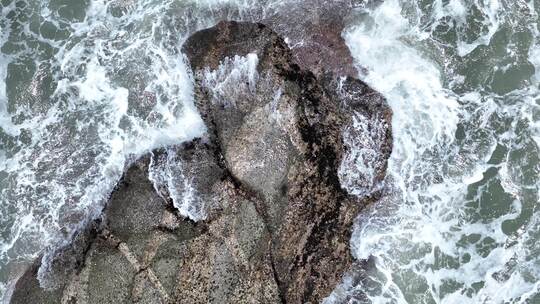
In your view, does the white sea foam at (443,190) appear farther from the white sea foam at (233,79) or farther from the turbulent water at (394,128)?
the white sea foam at (233,79)

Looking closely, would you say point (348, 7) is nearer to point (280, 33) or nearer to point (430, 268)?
point (280, 33)

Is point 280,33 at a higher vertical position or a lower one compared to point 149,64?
higher

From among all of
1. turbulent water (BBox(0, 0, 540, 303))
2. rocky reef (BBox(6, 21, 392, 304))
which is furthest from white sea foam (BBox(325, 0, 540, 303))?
rocky reef (BBox(6, 21, 392, 304))

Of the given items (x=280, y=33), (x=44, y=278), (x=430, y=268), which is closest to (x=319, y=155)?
(x=280, y=33)

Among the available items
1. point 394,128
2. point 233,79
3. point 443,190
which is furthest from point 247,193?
point 443,190

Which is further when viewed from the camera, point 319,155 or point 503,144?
point 503,144

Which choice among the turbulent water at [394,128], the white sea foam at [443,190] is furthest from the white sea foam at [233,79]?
the white sea foam at [443,190]

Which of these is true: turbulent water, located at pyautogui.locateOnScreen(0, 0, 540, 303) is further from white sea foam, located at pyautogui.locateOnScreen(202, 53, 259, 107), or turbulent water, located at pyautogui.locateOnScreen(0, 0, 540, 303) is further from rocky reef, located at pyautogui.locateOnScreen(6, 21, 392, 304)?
white sea foam, located at pyautogui.locateOnScreen(202, 53, 259, 107)
